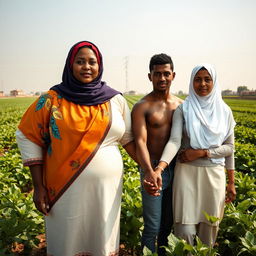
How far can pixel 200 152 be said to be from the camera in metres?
2.18

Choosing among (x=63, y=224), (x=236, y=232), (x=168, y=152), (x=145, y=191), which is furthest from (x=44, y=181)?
(x=236, y=232)

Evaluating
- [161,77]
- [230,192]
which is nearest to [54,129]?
[161,77]

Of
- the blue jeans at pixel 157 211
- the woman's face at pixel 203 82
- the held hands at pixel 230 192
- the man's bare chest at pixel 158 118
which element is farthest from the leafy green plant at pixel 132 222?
the woman's face at pixel 203 82

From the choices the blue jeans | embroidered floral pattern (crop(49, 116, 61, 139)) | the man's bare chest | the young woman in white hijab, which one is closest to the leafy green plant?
the blue jeans

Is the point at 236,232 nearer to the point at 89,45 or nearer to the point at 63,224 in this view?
the point at 63,224

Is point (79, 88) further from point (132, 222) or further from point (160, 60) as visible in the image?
point (132, 222)

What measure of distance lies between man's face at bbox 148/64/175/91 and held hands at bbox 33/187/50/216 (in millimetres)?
1295

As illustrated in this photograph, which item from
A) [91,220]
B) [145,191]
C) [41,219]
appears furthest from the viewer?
[41,219]

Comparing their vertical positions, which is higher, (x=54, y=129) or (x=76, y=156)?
(x=54, y=129)

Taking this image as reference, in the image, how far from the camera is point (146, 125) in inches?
91.7

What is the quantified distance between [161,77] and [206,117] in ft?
1.72

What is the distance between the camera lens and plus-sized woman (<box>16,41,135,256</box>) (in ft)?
6.40

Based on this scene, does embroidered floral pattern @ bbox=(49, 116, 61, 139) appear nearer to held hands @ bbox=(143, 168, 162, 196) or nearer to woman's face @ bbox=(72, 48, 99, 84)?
woman's face @ bbox=(72, 48, 99, 84)

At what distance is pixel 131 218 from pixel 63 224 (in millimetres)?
949
